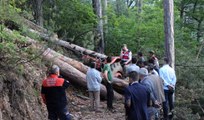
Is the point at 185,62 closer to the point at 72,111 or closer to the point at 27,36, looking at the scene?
the point at 72,111

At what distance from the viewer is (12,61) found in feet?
25.5

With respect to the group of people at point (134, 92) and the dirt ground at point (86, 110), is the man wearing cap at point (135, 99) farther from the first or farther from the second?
the dirt ground at point (86, 110)

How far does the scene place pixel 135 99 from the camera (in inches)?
243

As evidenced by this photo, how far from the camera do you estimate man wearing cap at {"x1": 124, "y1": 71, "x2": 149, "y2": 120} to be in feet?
20.1

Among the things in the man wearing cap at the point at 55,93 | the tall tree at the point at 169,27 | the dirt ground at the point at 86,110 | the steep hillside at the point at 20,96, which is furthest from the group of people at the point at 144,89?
the steep hillside at the point at 20,96

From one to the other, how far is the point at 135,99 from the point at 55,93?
8.25 ft

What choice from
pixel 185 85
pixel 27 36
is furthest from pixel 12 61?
pixel 185 85

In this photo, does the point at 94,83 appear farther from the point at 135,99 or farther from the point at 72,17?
the point at 72,17

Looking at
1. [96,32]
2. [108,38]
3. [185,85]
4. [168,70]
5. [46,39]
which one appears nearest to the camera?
[46,39]

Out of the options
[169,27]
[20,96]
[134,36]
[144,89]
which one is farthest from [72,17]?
[144,89]

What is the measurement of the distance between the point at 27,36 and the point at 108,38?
1528 centimetres

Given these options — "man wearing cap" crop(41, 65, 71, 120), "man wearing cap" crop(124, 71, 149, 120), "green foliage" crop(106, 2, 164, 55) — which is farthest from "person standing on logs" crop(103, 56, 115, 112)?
"green foliage" crop(106, 2, 164, 55)

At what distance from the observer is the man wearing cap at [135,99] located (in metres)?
6.12

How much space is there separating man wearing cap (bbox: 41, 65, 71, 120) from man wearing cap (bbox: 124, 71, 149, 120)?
2.23m
